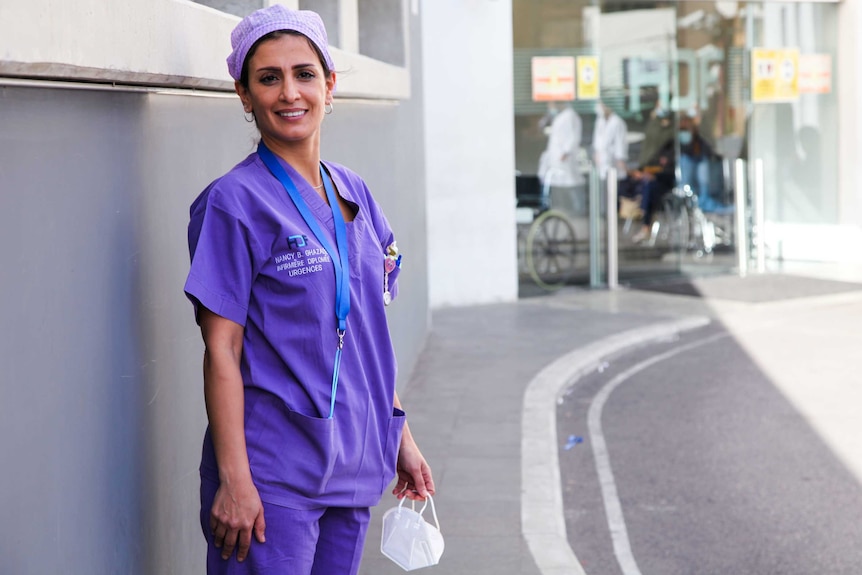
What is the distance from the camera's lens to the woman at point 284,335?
254 cm

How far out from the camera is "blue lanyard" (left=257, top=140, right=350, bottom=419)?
2625 millimetres

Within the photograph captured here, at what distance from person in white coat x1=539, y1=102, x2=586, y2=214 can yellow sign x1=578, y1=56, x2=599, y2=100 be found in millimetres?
258

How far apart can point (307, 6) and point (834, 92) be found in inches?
405

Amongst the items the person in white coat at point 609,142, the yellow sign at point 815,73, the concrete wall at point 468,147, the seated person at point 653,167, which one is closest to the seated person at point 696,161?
the seated person at point 653,167

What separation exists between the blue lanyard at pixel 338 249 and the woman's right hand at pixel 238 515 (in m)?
0.23

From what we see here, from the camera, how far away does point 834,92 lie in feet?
52.4

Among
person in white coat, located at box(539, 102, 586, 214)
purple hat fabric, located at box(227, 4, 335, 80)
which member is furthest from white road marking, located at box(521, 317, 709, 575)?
person in white coat, located at box(539, 102, 586, 214)

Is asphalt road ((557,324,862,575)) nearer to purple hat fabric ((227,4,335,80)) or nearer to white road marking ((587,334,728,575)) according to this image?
white road marking ((587,334,728,575))

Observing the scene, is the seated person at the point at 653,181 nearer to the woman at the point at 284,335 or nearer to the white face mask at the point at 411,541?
the white face mask at the point at 411,541

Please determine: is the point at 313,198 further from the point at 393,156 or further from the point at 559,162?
the point at 559,162

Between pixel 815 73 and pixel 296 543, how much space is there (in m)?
14.6

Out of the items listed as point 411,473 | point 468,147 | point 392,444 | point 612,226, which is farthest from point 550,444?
point 612,226

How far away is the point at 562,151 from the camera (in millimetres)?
13844

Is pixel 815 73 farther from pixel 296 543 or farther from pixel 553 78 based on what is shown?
pixel 296 543
